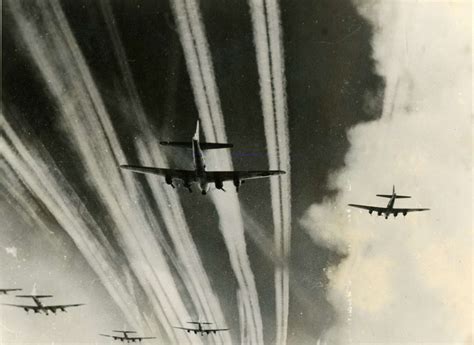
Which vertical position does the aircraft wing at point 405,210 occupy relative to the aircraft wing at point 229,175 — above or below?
above

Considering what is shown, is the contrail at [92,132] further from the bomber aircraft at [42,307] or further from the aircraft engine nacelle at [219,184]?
the bomber aircraft at [42,307]

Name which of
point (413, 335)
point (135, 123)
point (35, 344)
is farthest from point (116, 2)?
point (413, 335)

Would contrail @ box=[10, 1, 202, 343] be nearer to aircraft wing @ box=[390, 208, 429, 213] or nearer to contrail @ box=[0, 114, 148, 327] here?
contrail @ box=[0, 114, 148, 327]

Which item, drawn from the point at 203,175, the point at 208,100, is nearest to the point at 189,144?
the point at 203,175

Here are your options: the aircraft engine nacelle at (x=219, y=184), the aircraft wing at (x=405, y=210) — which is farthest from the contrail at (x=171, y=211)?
the aircraft wing at (x=405, y=210)

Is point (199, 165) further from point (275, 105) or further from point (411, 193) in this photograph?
point (411, 193)

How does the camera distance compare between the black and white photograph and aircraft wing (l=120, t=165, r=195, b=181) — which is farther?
aircraft wing (l=120, t=165, r=195, b=181)

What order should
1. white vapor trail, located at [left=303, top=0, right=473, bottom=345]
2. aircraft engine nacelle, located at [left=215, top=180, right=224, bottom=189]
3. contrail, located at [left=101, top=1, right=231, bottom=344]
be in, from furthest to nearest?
1. aircraft engine nacelle, located at [left=215, top=180, right=224, bottom=189]
2. contrail, located at [left=101, top=1, right=231, bottom=344]
3. white vapor trail, located at [left=303, top=0, right=473, bottom=345]

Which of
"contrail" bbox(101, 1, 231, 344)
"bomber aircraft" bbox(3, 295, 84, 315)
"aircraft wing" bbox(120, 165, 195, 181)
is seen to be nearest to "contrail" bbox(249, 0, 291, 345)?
"aircraft wing" bbox(120, 165, 195, 181)
